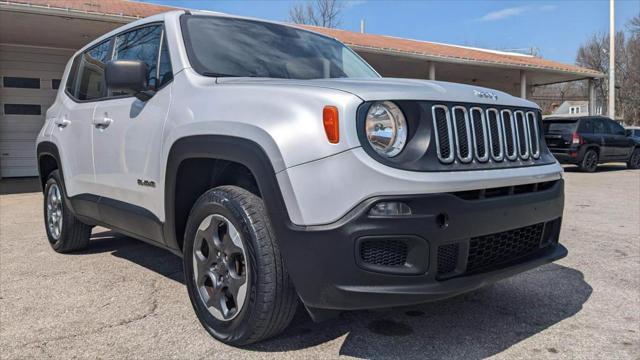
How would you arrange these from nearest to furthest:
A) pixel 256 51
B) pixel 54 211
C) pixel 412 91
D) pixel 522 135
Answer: pixel 412 91 → pixel 522 135 → pixel 256 51 → pixel 54 211

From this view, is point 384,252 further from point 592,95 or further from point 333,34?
point 592,95

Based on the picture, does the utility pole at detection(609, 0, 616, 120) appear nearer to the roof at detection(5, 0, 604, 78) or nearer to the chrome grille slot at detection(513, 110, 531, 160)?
the roof at detection(5, 0, 604, 78)

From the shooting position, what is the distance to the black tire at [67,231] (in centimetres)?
475

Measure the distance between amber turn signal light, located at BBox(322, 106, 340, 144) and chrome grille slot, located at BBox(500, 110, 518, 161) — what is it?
1.01 metres

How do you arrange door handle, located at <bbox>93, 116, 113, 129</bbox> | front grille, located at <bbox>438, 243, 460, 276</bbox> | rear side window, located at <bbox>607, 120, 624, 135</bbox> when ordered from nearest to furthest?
1. front grille, located at <bbox>438, 243, 460, 276</bbox>
2. door handle, located at <bbox>93, 116, 113, 129</bbox>
3. rear side window, located at <bbox>607, 120, 624, 135</bbox>

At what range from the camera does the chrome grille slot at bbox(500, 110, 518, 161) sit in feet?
8.95

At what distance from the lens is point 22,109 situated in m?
13.8

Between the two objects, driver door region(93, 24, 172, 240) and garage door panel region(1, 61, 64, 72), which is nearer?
driver door region(93, 24, 172, 240)

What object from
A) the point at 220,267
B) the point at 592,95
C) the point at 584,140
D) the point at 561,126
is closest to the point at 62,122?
the point at 220,267

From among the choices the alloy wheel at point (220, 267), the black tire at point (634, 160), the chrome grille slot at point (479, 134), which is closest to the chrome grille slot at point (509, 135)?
the chrome grille slot at point (479, 134)

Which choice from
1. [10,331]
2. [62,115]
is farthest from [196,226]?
[62,115]

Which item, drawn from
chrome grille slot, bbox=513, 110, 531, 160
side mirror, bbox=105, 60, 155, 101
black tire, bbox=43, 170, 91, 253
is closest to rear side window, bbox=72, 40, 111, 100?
black tire, bbox=43, 170, 91, 253

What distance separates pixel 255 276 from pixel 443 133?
3.63 feet

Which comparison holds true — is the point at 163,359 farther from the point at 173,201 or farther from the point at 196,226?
the point at 173,201
